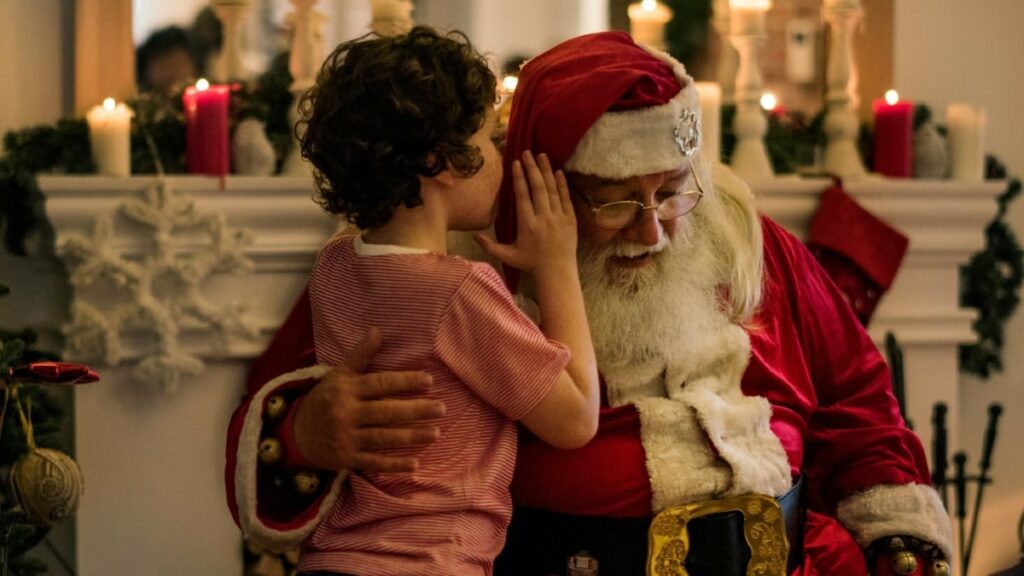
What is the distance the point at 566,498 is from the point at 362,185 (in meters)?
0.53

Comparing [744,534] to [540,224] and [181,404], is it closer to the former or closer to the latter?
[540,224]

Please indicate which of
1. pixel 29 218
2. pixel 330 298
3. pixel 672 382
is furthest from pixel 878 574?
pixel 29 218

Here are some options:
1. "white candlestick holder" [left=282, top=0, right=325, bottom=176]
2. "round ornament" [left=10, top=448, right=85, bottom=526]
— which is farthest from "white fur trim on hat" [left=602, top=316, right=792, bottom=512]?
"white candlestick holder" [left=282, top=0, right=325, bottom=176]

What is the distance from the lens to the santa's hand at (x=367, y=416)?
1476 mm

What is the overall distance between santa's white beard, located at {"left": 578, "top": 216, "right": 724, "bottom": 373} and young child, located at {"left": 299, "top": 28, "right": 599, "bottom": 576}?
0.90ft

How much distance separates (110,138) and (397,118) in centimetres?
114

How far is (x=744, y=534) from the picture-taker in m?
1.75

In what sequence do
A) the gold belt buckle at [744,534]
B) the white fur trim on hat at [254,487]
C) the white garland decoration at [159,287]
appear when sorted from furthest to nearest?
the white garland decoration at [159,287]
the gold belt buckle at [744,534]
the white fur trim on hat at [254,487]

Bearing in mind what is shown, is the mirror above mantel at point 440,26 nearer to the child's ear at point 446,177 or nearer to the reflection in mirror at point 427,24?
the reflection in mirror at point 427,24

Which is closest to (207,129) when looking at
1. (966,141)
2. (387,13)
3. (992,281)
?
(387,13)

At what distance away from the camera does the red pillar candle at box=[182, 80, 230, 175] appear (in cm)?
245

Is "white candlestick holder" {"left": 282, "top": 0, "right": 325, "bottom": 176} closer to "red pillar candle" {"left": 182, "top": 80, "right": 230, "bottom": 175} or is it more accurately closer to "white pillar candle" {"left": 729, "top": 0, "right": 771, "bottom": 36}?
"red pillar candle" {"left": 182, "top": 80, "right": 230, "bottom": 175}

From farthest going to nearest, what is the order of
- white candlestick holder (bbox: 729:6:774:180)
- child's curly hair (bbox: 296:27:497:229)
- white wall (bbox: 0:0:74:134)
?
white candlestick holder (bbox: 729:6:774:180) → white wall (bbox: 0:0:74:134) → child's curly hair (bbox: 296:27:497:229)

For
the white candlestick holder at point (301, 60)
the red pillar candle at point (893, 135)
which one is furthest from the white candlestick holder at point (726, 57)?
the white candlestick holder at point (301, 60)
